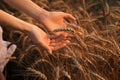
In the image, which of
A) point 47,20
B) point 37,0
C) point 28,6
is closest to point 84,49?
point 47,20

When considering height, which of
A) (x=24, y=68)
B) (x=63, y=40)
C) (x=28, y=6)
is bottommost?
(x=24, y=68)

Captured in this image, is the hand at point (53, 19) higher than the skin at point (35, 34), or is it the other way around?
the hand at point (53, 19)

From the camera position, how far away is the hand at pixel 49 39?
70.4 inches

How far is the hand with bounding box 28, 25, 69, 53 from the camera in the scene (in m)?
1.79

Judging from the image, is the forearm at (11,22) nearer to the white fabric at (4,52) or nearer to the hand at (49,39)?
the hand at (49,39)

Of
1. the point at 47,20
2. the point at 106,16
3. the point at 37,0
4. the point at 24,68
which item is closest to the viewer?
the point at 47,20

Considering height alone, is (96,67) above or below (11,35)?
below

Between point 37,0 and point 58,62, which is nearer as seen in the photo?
point 58,62

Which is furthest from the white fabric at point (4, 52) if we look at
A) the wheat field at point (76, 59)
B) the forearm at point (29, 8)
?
the forearm at point (29, 8)

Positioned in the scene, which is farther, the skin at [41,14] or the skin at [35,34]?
the skin at [41,14]

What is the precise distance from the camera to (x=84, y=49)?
6.32 feet

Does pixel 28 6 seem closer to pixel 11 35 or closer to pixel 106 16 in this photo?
pixel 11 35

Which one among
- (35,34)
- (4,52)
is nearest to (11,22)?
(35,34)

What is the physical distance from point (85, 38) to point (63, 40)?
200 mm
